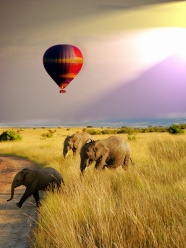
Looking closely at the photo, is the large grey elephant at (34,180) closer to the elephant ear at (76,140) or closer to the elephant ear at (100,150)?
the elephant ear at (100,150)

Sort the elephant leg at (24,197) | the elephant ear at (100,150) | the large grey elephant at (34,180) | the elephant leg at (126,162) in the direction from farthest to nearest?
the elephant leg at (126,162) → the elephant ear at (100,150) → the large grey elephant at (34,180) → the elephant leg at (24,197)

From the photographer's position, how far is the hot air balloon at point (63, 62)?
3222cm

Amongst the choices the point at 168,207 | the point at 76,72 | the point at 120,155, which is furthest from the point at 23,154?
the point at 168,207

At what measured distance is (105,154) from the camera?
12555mm

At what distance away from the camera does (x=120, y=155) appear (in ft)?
43.3

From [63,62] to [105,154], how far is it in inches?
808

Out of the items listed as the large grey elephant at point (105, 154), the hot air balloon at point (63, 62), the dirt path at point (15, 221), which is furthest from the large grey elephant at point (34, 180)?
the hot air balloon at point (63, 62)

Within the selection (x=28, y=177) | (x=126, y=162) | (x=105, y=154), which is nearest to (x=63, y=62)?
(x=126, y=162)

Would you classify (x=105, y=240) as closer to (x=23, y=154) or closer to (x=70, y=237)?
(x=70, y=237)

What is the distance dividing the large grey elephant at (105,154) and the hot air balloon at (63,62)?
64.6 feet

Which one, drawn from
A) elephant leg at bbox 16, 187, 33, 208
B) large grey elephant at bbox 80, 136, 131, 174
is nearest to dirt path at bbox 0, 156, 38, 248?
elephant leg at bbox 16, 187, 33, 208

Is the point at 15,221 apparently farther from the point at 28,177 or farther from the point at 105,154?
the point at 105,154

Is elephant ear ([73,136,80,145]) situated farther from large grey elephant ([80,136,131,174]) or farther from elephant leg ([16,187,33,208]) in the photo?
elephant leg ([16,187,33,208])

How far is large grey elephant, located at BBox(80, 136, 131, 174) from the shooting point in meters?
12.2
